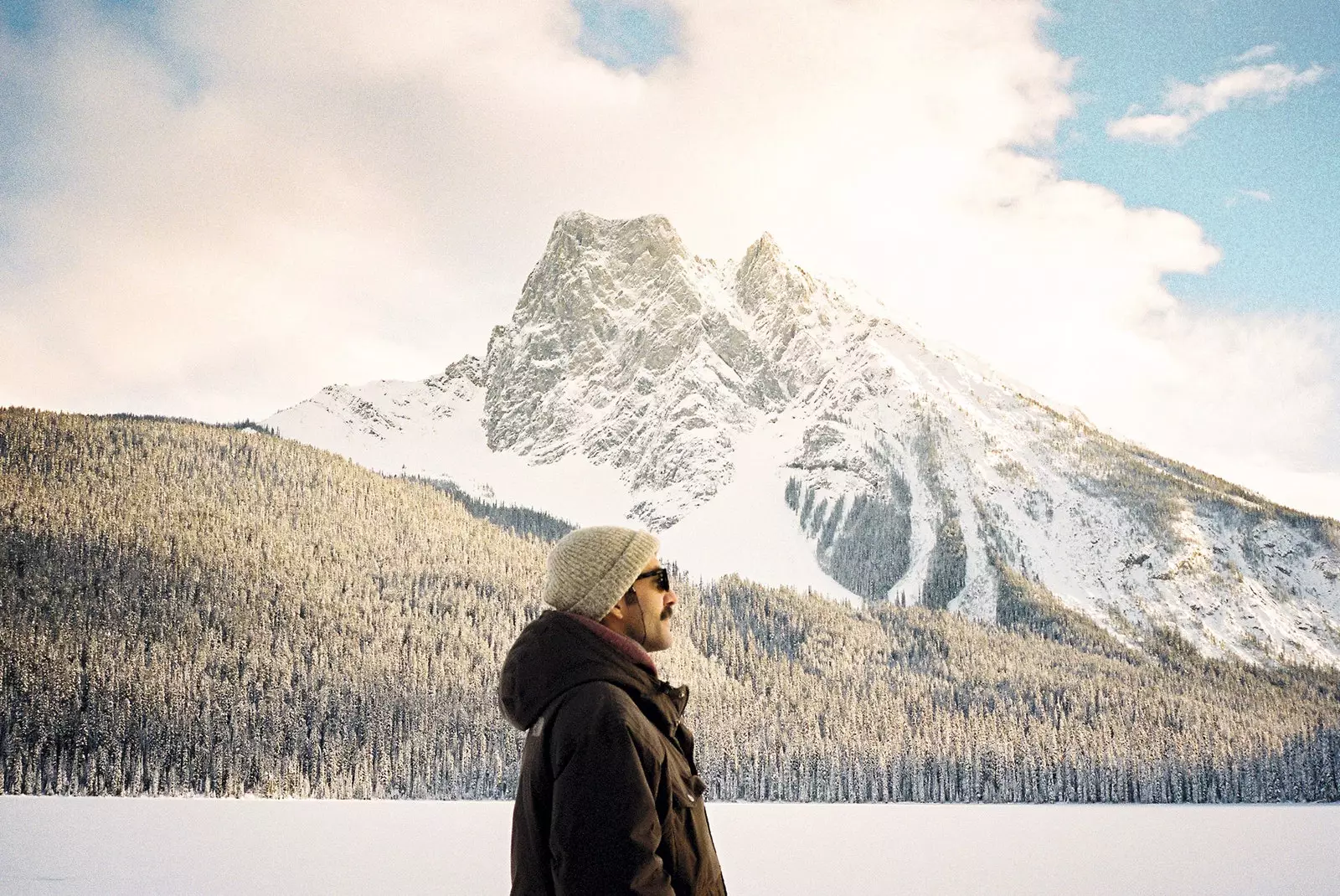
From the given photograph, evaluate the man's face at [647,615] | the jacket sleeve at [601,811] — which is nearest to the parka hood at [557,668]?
the jacket sleeve at [601,811]

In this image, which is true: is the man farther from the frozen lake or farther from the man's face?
the frozen lake

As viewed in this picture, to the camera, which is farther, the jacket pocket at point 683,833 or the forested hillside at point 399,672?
the forested hillside at point 399,672

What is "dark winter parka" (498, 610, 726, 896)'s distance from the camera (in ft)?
12.6

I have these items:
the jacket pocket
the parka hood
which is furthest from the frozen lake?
the parka hood

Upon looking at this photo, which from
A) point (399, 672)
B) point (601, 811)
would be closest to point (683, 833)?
point (601, 811)

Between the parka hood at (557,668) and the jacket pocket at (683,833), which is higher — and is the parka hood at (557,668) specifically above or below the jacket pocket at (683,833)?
above

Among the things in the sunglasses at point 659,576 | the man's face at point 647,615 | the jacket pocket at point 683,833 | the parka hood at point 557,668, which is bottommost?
the jacket pocket at point 683,833

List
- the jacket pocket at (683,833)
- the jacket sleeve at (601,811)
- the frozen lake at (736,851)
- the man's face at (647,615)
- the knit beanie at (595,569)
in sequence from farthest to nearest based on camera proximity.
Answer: the frozen lake at (736,851), the man's face at (647,615), the knit beanie at (595,569), the jacket pocket at (683,833), the jacket sleeve at (601,811)

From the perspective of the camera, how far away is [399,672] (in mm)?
108938

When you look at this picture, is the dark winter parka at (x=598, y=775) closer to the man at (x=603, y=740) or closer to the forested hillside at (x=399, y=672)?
the man at (x=603, y=740)

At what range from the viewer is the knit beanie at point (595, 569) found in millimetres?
4441

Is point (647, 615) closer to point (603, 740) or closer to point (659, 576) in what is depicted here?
point (659, 576)

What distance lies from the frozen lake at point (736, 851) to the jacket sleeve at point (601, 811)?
109ft

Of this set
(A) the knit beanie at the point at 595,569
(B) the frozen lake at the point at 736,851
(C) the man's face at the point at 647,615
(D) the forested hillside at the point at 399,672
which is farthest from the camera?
(D) the forested hillside at the point at 399,672
